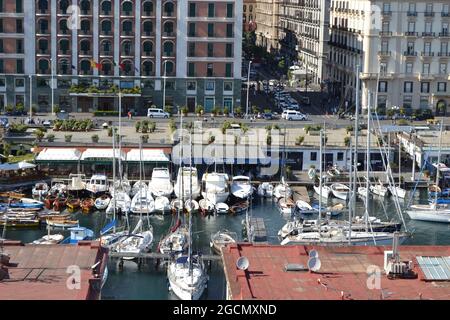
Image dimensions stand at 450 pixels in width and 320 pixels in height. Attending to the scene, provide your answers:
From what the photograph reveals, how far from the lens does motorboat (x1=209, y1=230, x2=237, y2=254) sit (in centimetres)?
3036

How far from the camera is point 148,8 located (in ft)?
168

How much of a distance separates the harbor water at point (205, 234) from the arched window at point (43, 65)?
713 inches

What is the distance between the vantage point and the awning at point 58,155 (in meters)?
39.7

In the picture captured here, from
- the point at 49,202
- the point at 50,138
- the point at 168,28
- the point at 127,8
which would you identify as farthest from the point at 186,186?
the point at 127,8

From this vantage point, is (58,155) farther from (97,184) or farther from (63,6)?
(63,6)

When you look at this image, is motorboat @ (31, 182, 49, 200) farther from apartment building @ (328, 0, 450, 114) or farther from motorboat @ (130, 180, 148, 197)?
apartment building @ (328, 0, 450, 114)

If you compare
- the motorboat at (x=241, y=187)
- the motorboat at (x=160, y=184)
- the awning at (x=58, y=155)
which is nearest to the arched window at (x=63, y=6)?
the awning at (x=58, y=155)

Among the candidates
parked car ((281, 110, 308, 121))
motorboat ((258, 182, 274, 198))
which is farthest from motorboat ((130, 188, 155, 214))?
parked car ((281, 110, 308, 121))

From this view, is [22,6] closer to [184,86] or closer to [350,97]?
[184,86]

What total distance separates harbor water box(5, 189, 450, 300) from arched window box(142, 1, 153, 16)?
1692 cm

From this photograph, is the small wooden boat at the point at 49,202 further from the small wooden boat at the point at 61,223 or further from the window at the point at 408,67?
the window at the point at 408,67

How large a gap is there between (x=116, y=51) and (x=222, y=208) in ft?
60.5

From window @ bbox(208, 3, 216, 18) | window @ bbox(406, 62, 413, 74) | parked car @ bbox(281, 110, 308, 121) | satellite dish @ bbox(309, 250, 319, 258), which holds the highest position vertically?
window @ bbox(208, 3, 216, 18)
